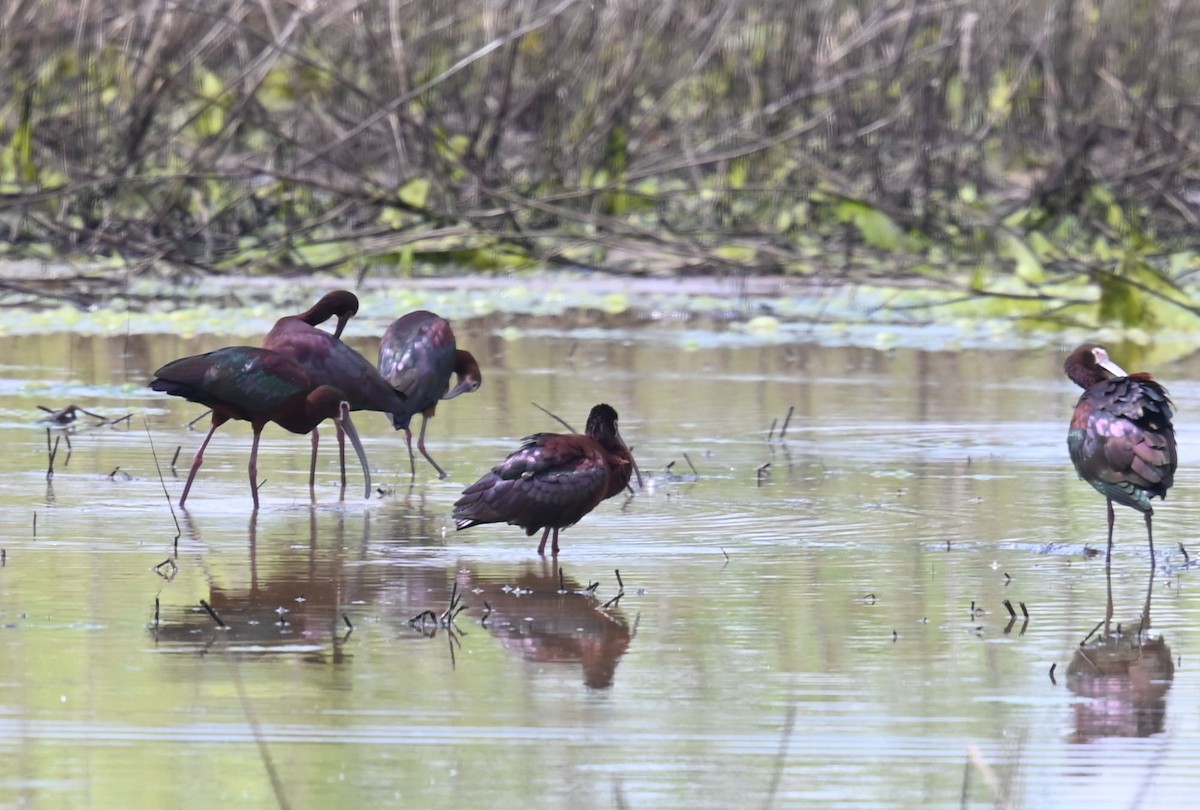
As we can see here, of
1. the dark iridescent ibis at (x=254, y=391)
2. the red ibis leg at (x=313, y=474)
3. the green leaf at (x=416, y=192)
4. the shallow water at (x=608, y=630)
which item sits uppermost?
the green leaf at (x=416, y=192)

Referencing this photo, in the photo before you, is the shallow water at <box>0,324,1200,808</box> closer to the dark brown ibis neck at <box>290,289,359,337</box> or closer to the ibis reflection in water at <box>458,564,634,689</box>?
the ibis reflection in water at <box>458,564,634,689</box>

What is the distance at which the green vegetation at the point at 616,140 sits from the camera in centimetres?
1562

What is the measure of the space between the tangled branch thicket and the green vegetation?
4cm

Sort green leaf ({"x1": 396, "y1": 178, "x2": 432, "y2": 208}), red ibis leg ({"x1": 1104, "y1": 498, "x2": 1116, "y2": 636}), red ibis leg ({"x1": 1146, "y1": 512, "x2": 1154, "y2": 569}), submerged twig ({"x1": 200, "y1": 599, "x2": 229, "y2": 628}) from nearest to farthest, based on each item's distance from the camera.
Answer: submerged twig ({"x1": 200, "y1": 599, "x2": 229, "y2": 628}) < red ibis leg ({"x1": 1104, "y1": 498, "x2": 1116, "y2": 636}) < red ibis leg ({"x1": 1146, "y1": 512, "x2": 1154, "y2": 569}) < green leaf ({"x1": 396, "y1": 178, "x2": 432, "y2": 208})

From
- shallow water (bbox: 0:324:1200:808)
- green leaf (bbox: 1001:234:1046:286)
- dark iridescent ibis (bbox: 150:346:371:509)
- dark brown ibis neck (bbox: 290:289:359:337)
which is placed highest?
green leaf (bbox: 1001:234:1046:286)

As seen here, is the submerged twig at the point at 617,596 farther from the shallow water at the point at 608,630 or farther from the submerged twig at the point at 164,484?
the submerged twig at the point at 164,484

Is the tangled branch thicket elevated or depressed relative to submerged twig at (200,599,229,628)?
elevated

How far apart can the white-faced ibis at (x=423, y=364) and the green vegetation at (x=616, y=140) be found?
4455 millimetres

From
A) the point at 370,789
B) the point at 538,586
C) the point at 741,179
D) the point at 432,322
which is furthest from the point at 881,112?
the point at 370,789

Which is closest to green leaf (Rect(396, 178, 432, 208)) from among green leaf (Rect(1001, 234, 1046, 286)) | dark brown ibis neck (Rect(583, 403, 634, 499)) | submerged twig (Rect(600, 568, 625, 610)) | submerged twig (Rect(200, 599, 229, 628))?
green leaf (Rect(1001, 234, 1046, 286))

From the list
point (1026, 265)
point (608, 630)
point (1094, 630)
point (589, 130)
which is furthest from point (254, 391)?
point (589, 130)

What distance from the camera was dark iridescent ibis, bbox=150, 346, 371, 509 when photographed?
8.15 meters

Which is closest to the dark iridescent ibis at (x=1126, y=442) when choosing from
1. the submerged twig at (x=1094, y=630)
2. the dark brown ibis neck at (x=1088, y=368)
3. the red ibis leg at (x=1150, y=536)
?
the red ibis leg at (x=1150, y=536)

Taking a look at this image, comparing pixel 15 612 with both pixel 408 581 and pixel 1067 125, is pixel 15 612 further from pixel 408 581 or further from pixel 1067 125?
pixel 1067 125
